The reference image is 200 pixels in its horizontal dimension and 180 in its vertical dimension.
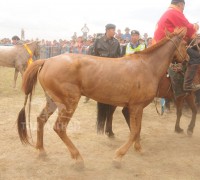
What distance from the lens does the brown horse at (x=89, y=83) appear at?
159 inches

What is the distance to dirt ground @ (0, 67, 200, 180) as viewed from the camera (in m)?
3.94

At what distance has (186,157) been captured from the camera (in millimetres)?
4711

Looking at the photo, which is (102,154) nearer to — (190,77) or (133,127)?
(133,127)

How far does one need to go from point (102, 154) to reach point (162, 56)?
72.2 inches

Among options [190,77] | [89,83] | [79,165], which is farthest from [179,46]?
[79,165]

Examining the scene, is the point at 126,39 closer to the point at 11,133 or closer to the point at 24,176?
the point at 11,133

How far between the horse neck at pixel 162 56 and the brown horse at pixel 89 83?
78 millimetres

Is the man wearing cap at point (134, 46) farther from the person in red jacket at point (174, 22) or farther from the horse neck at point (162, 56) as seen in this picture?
the horse neck at point (162, 56)

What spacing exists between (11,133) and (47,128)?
741 mm

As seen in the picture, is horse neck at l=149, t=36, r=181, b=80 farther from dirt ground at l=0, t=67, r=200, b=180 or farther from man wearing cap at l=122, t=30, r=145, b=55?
man wearing cap at l=122, t=30, r=145, b=55

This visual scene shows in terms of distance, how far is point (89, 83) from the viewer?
411 cm

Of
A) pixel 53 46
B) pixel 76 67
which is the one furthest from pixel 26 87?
pixel 53 46

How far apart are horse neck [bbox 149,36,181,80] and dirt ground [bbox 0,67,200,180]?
1360mm

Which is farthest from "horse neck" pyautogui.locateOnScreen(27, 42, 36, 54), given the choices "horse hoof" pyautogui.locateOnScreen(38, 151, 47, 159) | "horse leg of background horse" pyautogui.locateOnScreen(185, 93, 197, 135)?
"horse hoof" pyautogui.locateOnScreen(38, 151, 47, 159)
